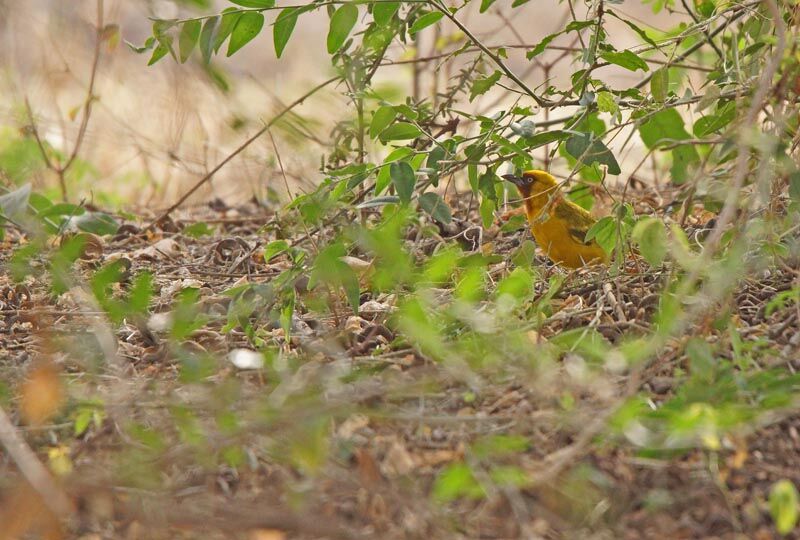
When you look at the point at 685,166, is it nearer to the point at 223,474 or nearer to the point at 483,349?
the point at 483,349

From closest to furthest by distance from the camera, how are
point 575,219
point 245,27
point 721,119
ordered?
point 245,27 → point 721,119 → point 575,219

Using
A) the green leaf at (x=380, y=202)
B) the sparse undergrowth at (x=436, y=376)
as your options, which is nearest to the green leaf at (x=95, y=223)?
the sparse undergrowth at (x=436, y=376)

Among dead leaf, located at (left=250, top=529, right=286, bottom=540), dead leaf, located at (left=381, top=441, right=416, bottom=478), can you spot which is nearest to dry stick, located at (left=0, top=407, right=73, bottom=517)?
dead leaf, located at (left=250, top=529, right=286, bottom=540)

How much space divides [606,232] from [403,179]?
73cm

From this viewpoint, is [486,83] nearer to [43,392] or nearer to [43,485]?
[43,392]

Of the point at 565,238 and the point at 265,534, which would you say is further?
the point at 565,238

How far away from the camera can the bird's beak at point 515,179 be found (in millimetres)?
4509

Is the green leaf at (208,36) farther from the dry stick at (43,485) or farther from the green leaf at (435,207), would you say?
the dry stick at (43,485)

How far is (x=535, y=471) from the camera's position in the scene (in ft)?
7.80

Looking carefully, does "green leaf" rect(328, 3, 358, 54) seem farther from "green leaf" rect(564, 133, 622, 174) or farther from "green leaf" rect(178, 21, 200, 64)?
"green leaf" rect(564, 133, 622, 174)

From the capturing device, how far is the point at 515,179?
4.74 metres

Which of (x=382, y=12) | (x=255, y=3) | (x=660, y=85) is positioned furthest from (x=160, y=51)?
(x=660, y=85)

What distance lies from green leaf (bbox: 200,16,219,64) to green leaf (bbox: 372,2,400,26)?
0.55 m

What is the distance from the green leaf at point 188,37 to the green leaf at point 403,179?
2.72 feet
